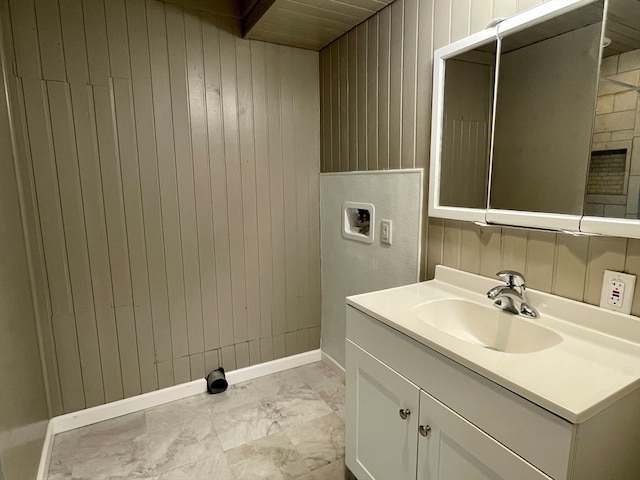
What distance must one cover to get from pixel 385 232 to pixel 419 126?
0.53m

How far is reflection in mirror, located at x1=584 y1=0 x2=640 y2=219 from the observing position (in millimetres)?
959

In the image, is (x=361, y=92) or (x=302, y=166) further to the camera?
(x=302, y=166)

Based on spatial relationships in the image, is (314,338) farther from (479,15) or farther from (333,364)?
(479,15)

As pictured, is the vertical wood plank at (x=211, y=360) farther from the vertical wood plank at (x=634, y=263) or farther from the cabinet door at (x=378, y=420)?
the vertical wood plank at (x=634, y=263)

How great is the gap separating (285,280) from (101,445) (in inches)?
50.9

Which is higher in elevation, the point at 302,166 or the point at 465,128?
the point at 465,128

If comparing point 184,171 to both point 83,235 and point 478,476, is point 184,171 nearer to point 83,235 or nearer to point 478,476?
point 83,235

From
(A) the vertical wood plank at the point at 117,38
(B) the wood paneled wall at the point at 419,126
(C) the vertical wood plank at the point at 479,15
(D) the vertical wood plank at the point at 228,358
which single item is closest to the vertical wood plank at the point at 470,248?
(B) the wood paneled wall at the point at 419,126

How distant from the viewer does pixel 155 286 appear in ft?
6.73

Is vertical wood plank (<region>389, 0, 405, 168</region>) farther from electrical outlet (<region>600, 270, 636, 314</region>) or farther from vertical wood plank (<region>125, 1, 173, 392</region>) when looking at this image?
vertical wood plank (<region>125, 1, 173, 392</region>)

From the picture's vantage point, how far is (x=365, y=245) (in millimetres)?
2023

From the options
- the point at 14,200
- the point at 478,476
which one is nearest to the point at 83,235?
the point at 14,200

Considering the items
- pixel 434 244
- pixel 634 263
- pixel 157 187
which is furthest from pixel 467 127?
pixel 157 187

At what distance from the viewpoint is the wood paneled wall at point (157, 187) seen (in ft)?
5.72
